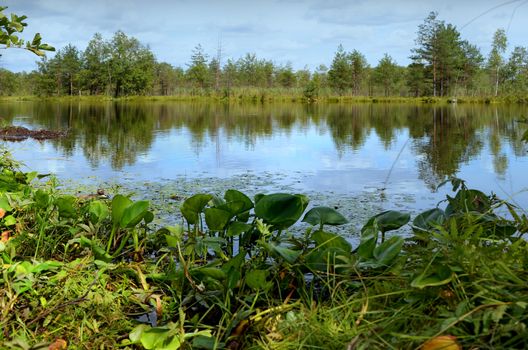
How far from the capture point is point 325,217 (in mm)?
1963

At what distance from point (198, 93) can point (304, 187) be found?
3683cm

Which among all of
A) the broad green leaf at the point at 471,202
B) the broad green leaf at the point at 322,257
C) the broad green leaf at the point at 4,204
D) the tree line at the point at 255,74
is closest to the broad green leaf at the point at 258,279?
the broad green leaf at the point at 322,257

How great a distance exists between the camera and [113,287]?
198 centimetres

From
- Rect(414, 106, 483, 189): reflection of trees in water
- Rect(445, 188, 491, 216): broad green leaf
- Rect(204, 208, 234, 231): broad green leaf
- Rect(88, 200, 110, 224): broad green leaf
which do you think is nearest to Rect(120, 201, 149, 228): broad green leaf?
Rect(88, 200, 110, 224): broad green leaf

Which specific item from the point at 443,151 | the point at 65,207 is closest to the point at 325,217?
the point at 65,207

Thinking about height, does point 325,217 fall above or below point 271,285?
above

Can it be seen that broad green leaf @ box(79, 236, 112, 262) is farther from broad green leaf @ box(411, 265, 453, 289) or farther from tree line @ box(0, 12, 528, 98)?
tree line @ box(0, 12, 528, 98)

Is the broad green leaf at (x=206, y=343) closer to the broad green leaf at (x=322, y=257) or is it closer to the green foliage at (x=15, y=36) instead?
the broad green leaf at (x=322, y=257)

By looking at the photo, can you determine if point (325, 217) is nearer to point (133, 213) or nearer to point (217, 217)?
point (217, 217)

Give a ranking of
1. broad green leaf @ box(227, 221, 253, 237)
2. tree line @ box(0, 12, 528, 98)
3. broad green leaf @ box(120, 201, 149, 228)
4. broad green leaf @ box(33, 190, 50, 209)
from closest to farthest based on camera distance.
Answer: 1. broad green leaf @ box(227, 221, 253, 237)
2. broad green leaf @ box(120, 201, 149, 228)
3. broad green leaf @ box(33, 190, 50, 209)
4. tree line @ box(0, 12, 528, 98)

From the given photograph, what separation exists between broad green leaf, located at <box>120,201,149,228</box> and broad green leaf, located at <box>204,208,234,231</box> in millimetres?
307

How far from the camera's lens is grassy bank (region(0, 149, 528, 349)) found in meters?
1.07

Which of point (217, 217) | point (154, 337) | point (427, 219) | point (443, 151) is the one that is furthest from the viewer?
point (443, 151)

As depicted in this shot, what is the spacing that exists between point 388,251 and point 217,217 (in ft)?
2.52
